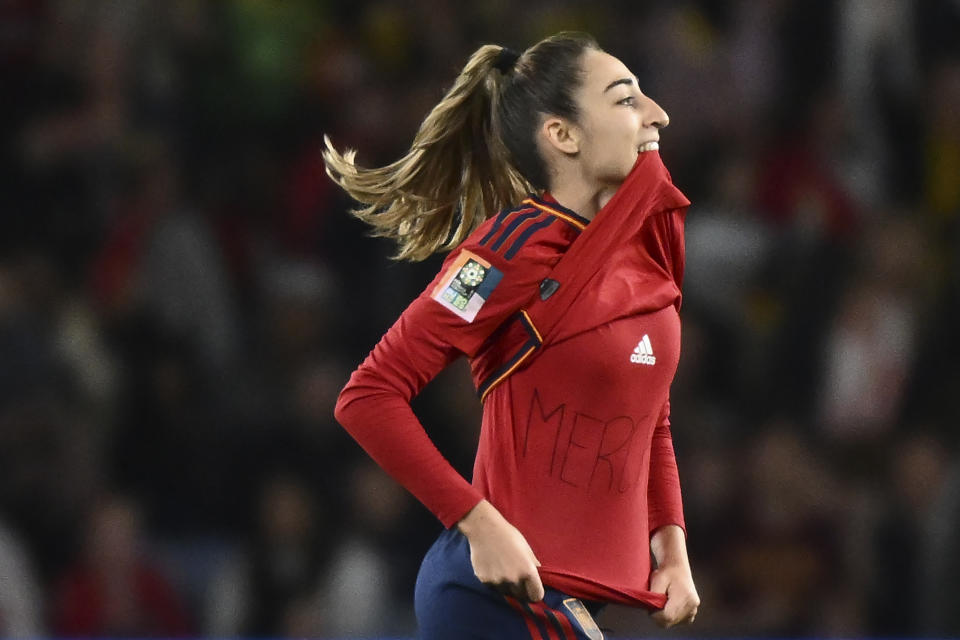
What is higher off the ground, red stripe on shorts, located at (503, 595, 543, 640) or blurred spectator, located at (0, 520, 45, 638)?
red stripe on shorts, located at (503, 595, 543, 640)

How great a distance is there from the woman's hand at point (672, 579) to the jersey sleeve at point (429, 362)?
0.38m

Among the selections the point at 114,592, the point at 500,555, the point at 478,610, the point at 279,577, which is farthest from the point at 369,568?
the point at 500,555

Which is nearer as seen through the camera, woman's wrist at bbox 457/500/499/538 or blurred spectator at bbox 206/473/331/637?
woman's wrist at bbox 457/500/499/538

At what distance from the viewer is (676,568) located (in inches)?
86.6

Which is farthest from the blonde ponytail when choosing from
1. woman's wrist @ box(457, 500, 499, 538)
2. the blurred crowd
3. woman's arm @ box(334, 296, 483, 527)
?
the blurred crowd

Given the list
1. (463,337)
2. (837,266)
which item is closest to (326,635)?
(837,266)

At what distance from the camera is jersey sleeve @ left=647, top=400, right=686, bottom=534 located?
226 centimetres

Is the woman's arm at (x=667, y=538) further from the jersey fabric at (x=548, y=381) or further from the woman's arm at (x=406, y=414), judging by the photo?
the woman's arm at (x=406, y=414)

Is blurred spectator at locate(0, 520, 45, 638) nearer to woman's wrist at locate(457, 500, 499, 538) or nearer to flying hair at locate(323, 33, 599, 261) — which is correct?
flying hair at locate(323, 33, 599, 261)

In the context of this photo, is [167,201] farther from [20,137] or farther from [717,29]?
[717,29]

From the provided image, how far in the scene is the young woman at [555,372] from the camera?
199 centimetres

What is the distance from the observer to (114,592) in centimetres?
472

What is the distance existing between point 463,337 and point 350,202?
348 centimetres

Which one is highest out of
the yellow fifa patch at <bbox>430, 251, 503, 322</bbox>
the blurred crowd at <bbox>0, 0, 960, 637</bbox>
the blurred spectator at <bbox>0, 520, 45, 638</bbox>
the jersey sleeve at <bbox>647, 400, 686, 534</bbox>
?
the yellow fifa patch at <bbox>430, 251, 503, 322</bbox>
